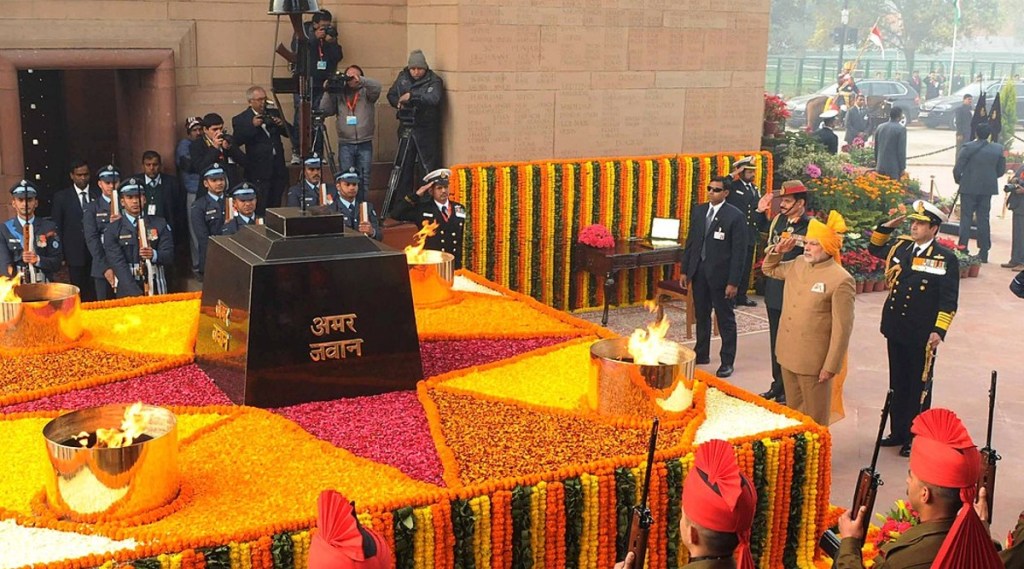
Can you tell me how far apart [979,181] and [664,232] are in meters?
6.39

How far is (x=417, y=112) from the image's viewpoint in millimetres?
11484

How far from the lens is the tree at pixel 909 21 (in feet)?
116

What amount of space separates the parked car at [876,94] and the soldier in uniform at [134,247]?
20773 millimetres

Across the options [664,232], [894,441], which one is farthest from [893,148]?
[894,441]

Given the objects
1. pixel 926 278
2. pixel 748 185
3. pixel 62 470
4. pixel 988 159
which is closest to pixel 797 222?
pixel 926 278

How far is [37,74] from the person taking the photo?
1263 centimetres

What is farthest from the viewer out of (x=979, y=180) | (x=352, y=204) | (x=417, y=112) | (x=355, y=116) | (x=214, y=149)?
(x=979, y=180)

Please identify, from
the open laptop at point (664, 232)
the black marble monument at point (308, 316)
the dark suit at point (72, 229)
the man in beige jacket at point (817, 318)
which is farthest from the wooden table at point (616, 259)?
the black marble monument at point (308, 316)

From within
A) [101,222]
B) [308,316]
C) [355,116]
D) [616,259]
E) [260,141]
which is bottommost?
[616,259]

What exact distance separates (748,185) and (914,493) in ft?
28.8

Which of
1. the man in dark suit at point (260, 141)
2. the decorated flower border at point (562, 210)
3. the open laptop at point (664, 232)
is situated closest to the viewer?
the man in dark suit at point (260, 141)

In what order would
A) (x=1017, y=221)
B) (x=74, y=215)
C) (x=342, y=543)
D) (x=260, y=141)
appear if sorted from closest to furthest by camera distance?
(x=342, y=543) < (x=74, y=215) < (x=260, y=141) < (x=1017, y=221)

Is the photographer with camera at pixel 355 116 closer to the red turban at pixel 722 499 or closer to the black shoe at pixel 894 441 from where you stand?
the black shoe at pixel 894 441

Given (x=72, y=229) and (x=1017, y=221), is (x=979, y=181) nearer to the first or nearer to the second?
(x=1017, y=221)
